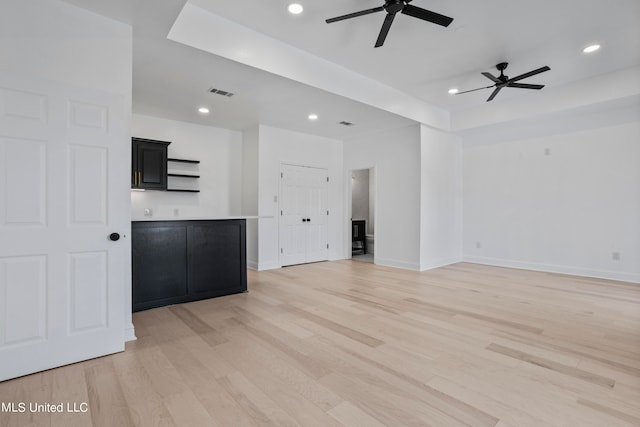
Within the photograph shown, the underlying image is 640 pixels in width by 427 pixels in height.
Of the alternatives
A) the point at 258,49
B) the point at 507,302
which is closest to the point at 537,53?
the point at 507,302

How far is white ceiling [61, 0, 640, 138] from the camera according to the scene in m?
3.08

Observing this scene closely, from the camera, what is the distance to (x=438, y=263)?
20.6 feet

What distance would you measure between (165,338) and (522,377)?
2818 mm

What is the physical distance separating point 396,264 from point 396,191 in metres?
1.47

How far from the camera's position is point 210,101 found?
15.2 ft

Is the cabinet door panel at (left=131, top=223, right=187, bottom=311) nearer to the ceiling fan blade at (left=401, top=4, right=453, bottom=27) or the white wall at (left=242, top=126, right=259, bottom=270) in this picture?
the white wall at (left=242, top=126, right=259, bottom=270)

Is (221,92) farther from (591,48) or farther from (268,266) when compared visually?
(591,48)

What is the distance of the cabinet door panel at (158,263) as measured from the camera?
3.48 meters

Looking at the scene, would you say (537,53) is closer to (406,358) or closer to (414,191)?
(414,191)

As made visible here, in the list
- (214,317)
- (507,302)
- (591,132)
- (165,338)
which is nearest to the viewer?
(165,338)

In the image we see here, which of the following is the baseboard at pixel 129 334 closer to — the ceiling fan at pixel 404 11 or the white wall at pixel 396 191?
the ceiling fan at pixel 404 11

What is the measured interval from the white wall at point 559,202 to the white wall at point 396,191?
178 centimetres

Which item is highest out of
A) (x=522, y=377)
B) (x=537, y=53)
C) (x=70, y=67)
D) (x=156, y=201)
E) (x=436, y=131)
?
(x=537, y=53)

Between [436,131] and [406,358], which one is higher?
[436,131]
